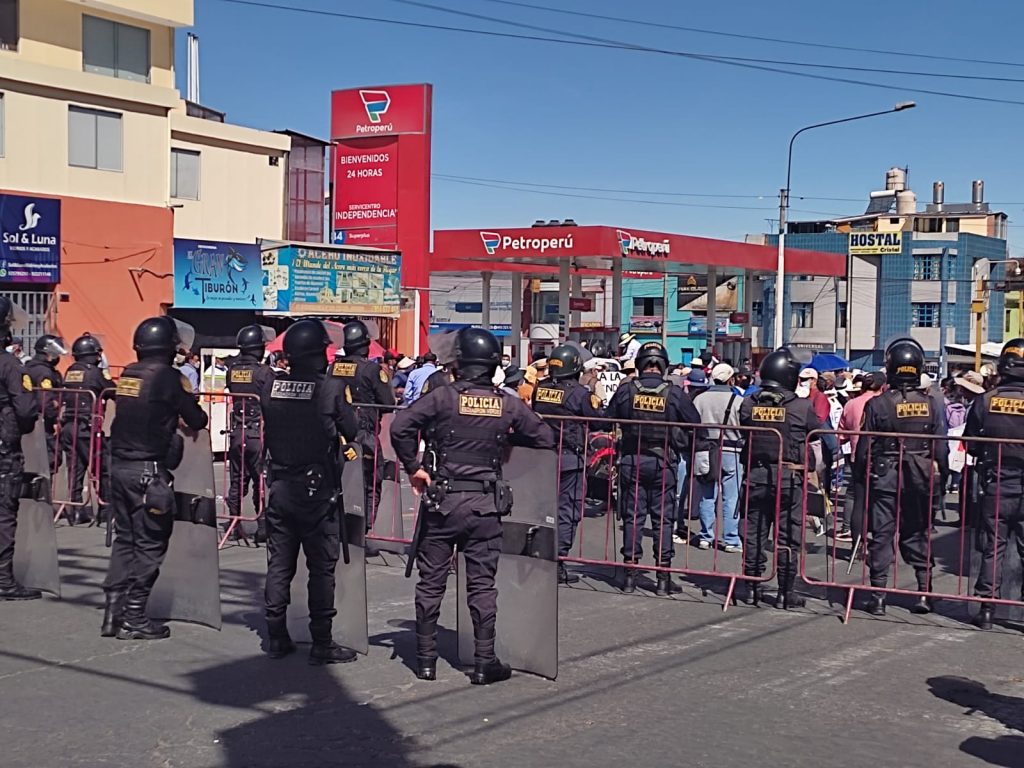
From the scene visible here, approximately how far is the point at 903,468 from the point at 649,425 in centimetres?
195

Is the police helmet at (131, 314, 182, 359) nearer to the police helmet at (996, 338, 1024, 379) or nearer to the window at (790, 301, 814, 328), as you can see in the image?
the police helmet at (996, 338, 1024, 379)

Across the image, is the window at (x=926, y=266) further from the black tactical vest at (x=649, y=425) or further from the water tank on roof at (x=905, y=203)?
the black tactical vest at (x=649, y=425)

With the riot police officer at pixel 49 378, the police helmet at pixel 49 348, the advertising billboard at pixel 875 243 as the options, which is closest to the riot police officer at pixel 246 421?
the riot police officer at pixel 49 378

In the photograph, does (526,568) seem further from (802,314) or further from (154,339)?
(802,314)

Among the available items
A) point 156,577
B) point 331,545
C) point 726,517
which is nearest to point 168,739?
point 331,545

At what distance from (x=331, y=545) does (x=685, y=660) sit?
2.23m

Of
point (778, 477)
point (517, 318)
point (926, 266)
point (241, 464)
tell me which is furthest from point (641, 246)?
point (926, 266)

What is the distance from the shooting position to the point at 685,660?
684cm

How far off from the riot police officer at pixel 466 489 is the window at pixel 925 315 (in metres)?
58.4

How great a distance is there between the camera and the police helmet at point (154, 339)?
7137 millimetres

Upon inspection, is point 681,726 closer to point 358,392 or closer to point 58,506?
point 358,392

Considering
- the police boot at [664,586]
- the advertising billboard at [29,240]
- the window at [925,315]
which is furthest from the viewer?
the window at [925,315]

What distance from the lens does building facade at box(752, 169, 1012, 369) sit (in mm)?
60125

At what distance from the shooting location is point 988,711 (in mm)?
5977
